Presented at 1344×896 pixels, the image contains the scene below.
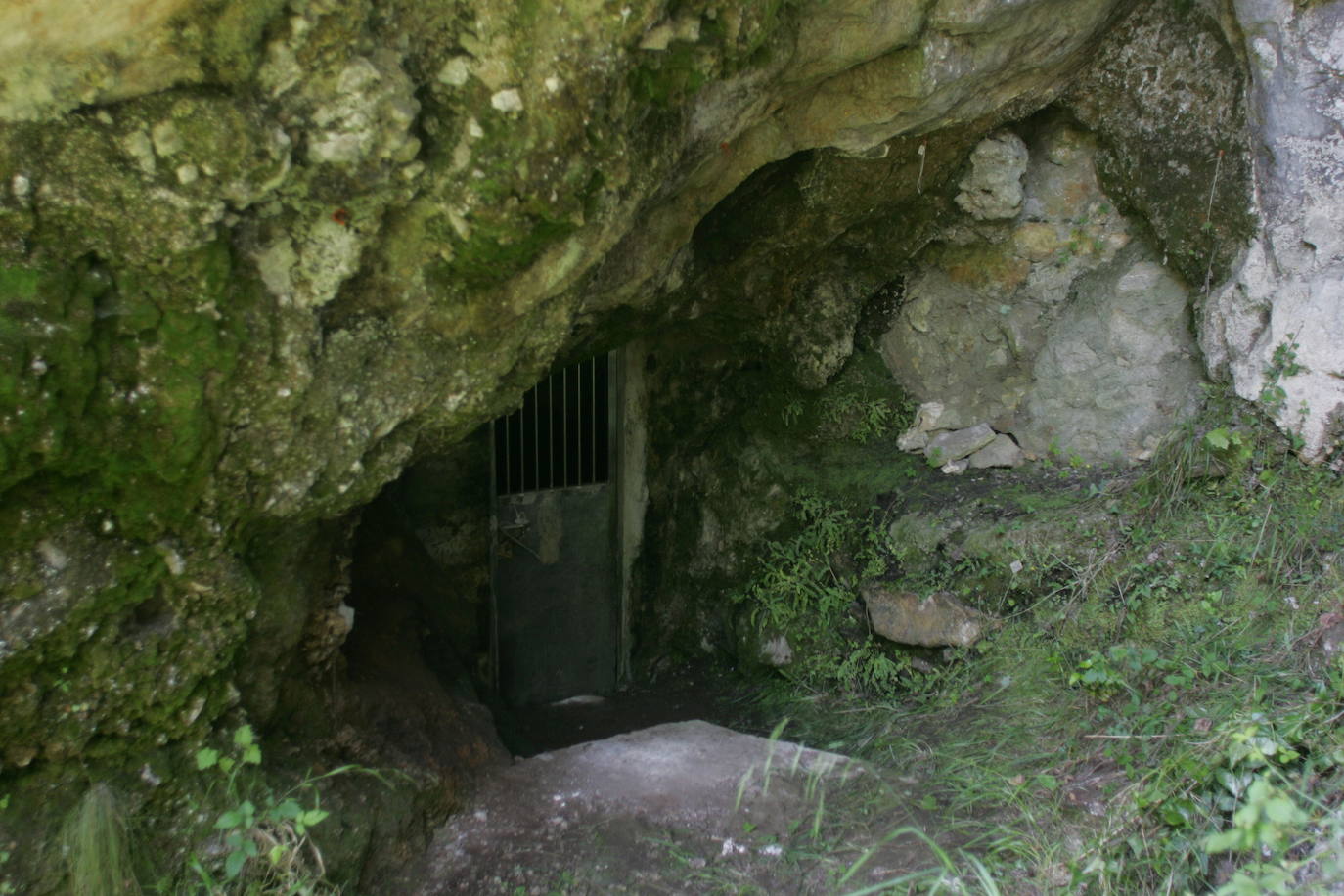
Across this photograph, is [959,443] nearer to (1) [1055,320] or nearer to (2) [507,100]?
(1) [1055,320]

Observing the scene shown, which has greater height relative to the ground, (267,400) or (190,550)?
(267,400)

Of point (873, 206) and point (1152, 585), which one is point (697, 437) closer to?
point (873, 206)

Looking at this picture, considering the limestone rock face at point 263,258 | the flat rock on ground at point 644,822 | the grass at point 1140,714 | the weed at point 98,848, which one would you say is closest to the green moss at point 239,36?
the limestone rock face at point 263,258

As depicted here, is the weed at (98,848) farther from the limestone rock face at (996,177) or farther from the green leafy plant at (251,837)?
the limestone rock face at (996,177)

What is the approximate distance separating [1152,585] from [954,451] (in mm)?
1318

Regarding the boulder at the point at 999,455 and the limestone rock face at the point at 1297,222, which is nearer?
the limestone rock face at the point at 1297,222

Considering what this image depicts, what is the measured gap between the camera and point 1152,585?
3.27 meters

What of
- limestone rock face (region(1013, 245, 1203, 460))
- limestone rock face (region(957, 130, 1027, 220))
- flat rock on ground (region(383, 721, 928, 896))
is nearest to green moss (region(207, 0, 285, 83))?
flat rock on ground (region(383, 721, 928, 896))

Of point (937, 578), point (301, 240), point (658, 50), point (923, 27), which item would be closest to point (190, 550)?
point (301, 240)

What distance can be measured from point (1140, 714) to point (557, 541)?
354 cm

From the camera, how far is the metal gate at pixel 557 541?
A: 5281mm

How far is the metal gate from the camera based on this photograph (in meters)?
5.28

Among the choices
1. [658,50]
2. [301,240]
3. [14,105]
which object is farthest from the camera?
[658,50]

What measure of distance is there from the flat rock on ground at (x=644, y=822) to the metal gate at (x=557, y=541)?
78.3 inches
